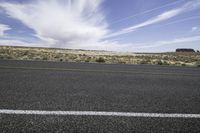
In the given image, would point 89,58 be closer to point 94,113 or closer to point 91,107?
point 91,107

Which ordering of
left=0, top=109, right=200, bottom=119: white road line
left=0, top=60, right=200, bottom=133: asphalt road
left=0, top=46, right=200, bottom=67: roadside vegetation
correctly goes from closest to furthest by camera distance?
left=0, top=60, right=200, bottom=133: asphalt road
left=0, top=109, right=200, bottom=119: white road line
left=0, top=46, right=200, bottom=67: roadside vegetation

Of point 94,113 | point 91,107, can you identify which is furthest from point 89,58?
point 94,113

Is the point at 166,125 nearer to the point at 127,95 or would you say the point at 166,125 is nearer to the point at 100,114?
the point at 100,114

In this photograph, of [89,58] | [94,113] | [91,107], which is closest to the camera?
[94,113]

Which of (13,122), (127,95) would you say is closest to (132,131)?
(13,122)

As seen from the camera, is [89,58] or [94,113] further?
[89,58]

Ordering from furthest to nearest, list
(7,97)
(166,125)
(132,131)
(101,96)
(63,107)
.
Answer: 1. (101,96)
2. (7,97)
3. (63,107)
4. (166,125)
5. (132,131)

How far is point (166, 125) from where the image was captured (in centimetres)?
284

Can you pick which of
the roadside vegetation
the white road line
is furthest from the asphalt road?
the roadside vegetation

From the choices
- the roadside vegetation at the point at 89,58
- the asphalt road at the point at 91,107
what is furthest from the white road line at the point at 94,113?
the roadside vegetation at the point at 89,58

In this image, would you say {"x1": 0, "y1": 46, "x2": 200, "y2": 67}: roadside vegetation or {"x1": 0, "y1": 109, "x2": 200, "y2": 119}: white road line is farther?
{"x1": 0, "y1": 46, "x2": 200, "y2": 67}: roadside vegetation

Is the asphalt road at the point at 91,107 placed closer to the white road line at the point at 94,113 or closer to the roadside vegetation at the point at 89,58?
the white road line at the point at 94,113

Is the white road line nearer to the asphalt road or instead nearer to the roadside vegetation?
the asphalt road

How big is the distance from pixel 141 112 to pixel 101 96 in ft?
3.78
